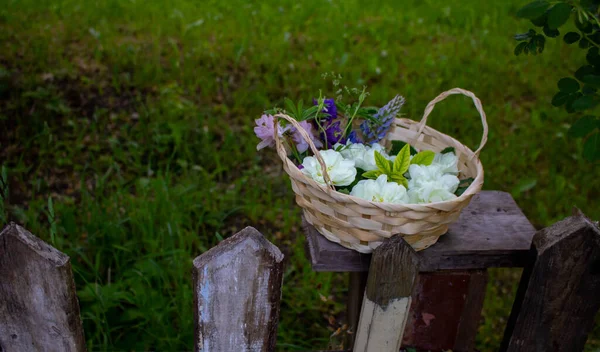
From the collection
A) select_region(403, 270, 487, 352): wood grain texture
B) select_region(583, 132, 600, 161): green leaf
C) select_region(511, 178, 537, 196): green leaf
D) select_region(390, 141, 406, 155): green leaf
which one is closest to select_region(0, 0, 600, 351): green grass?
select_region(511, 178, 537, 196): green leaf

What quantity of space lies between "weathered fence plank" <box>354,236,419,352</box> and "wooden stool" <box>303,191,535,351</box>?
12cm

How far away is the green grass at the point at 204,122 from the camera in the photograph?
7.72ft

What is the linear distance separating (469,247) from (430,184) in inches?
9.1

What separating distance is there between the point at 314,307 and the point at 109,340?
0.76 meters

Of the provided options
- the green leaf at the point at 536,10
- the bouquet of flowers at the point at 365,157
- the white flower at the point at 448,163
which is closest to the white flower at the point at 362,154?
the bouquet of flowers at the point at 365,157

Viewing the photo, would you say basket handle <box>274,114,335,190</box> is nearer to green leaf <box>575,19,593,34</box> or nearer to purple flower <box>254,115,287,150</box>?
purple flower <box>254,115,287,150</box>

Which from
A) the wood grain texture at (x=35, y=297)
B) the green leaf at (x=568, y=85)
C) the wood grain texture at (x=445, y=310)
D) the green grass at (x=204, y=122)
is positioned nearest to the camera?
the wood grain texture at (x=35, y=297)

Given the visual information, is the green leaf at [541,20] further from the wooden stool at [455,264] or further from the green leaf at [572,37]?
the wooden stool at [455,264]

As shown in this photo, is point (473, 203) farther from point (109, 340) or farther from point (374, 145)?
point (109, 340)

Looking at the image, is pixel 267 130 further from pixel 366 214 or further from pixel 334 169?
pixel 366 214

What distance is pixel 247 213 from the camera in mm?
2771

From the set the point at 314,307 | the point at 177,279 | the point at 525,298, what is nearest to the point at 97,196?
the point at 177,279

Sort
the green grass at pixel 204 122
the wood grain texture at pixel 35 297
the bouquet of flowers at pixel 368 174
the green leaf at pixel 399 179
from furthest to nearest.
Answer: the green grass at pixel 204 122, the green leaf at pixel 399 179, the bouquet of flowers at pixel 368 174, the wood grain texture at pixel 35 297

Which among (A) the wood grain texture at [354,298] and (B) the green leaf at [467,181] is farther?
(A) the wood grain texture at [354,298]
